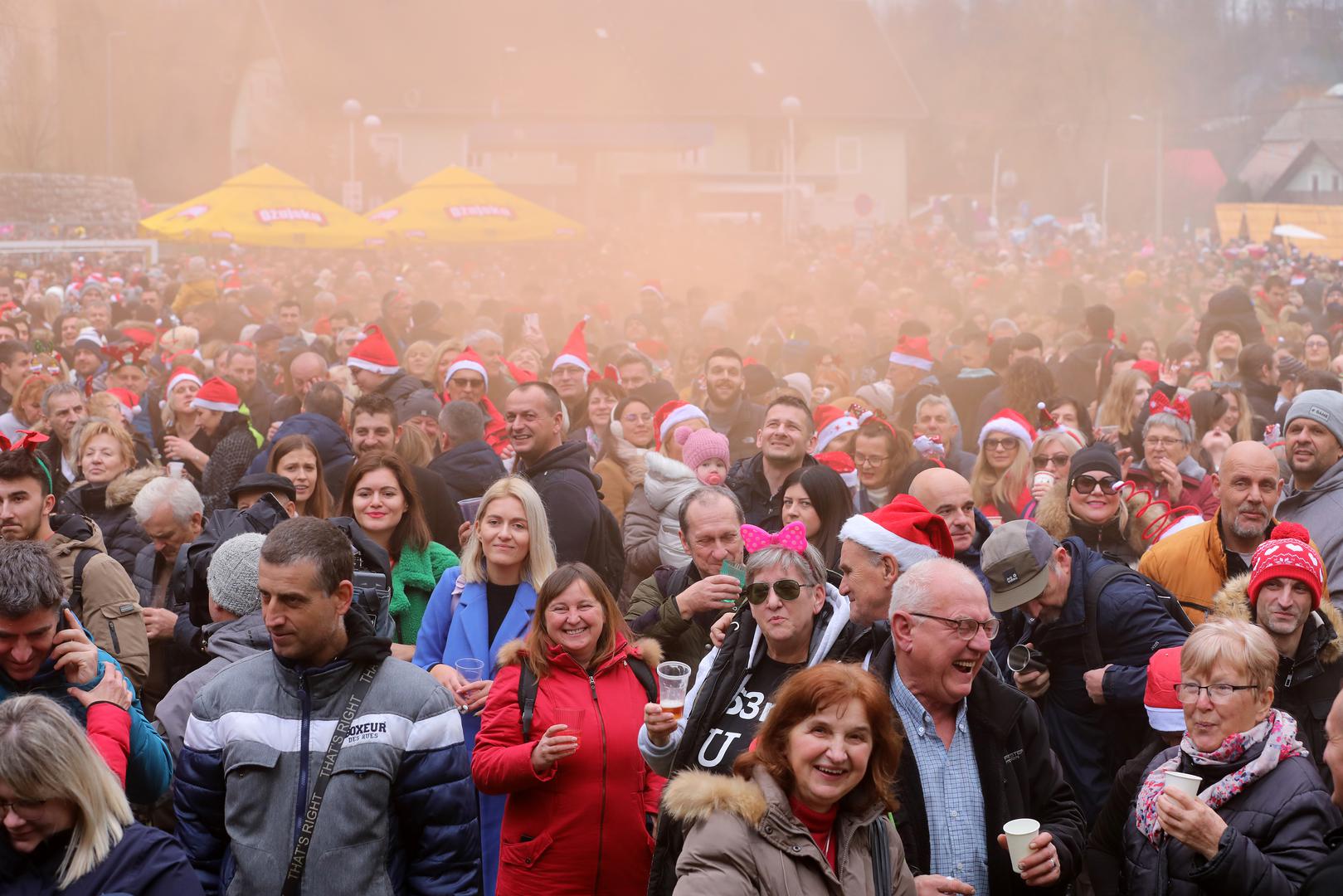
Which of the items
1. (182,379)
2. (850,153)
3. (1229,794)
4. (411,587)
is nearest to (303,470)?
(411,587)

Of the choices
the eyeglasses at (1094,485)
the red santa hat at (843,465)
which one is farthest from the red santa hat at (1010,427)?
the eyeglasses at (1094,485)

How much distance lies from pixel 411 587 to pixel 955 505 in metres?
2.07

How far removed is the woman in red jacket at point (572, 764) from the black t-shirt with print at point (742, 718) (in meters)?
0.41

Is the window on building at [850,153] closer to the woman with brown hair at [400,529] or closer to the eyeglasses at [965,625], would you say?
the woman with brown hair at [400,529]

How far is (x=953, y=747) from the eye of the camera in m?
3.39

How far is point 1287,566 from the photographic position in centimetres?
412

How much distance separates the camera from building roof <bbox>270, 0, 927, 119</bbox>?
44.6 m

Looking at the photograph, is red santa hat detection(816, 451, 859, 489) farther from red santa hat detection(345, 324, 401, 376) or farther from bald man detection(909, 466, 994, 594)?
red santa hat detection(345, 324, 401, 376)

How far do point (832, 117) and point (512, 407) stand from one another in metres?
46.0

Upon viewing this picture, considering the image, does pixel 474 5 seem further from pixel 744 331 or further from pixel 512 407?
pixel 512 407

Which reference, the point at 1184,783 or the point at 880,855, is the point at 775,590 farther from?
the point at 1184,783

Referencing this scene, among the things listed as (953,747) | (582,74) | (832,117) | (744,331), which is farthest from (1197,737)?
(832,117)

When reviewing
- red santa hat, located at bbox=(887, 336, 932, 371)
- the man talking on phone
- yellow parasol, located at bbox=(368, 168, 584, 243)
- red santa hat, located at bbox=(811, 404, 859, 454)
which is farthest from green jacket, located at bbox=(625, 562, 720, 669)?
yellow parasol, located at bbox=(368, 168, 584, 243)

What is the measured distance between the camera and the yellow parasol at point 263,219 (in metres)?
17.8
